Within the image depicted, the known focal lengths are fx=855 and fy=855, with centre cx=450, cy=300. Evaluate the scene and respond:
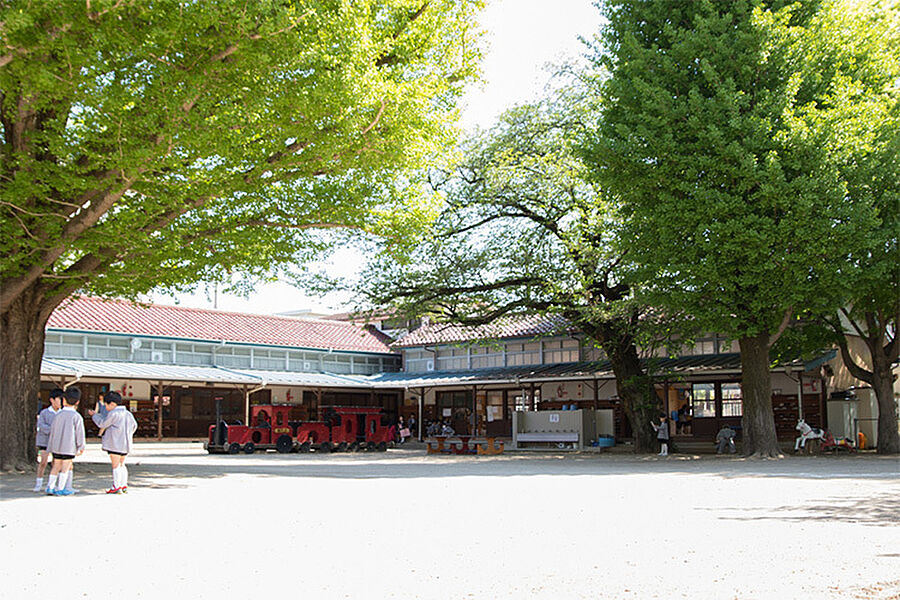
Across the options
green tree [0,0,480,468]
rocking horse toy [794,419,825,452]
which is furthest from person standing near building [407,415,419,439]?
green tree [0,0,480,468]

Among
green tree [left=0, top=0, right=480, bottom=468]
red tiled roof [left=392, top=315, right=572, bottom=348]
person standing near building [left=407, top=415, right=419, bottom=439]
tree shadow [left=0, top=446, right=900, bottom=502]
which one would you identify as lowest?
person standing near building [left=407, top=415, right=419, bottom=439]

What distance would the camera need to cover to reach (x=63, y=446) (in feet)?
40.2

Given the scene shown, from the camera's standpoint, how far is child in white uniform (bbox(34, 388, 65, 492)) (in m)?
12.8

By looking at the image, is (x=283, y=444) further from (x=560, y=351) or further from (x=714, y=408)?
(x=714, y=408)

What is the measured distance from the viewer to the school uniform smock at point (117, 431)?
12.5 meters

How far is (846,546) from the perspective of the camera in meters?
7.40

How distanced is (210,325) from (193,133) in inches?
1296

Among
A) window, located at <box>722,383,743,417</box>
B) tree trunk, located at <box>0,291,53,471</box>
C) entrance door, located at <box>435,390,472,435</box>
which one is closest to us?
tree trunk, located at <box>0,291,53,471</box>

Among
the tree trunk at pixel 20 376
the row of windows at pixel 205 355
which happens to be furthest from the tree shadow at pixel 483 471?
the row of windows at pixel 205 355

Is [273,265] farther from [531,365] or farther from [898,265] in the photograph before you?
[531,365]

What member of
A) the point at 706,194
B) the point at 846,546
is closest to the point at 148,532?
the point at 846,546

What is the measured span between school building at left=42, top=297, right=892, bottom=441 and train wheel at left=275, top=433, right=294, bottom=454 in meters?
2.59

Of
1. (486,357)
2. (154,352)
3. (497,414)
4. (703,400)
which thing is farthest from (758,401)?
(154,352)

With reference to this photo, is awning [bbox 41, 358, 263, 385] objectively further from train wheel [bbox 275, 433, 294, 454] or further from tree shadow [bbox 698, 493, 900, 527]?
tree shadow [bbox 698, 493, 900, 527]
